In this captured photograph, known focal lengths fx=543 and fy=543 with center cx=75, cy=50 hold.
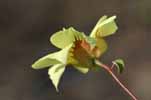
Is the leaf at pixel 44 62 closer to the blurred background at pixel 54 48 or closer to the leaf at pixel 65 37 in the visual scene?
the leaf at pixel 65 37

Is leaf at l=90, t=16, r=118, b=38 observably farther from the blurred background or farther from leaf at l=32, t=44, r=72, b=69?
the blurred background

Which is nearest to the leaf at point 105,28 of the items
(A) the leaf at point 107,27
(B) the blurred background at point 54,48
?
(A) the leaf at point 107,27

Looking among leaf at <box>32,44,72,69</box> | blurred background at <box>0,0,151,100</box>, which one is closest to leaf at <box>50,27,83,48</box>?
leaf at <box>32,44,72,69</box>

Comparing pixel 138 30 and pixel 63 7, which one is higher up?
pixel 63 7

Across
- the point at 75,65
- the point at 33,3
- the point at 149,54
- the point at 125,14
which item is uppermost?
the point at 75,65

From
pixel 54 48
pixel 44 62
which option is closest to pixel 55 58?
pixel 44 62

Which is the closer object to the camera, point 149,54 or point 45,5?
point 149,54

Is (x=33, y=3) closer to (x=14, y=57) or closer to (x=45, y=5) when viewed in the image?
(x=45, y=5)

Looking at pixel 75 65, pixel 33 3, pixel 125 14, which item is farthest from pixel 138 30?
pixel 75 65
